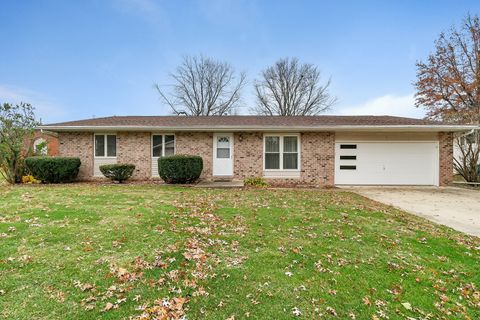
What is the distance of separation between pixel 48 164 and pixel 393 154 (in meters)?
15.8

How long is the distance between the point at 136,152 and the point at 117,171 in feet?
4.79

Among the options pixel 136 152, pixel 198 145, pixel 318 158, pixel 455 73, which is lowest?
pixel 318 158

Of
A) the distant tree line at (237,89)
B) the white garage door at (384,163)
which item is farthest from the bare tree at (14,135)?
the distant tree line at (237,89)

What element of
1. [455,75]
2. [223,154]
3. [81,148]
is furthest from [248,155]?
[455,75]

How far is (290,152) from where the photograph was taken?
12.1m

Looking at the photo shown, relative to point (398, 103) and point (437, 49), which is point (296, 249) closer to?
point (437, 49)

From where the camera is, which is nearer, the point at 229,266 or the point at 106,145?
the point at 229,266

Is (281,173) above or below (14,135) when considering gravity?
below

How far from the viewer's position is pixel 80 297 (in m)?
2.66

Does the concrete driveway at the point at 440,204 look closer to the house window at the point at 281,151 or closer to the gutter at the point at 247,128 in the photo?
the gutter at the point at 247,128

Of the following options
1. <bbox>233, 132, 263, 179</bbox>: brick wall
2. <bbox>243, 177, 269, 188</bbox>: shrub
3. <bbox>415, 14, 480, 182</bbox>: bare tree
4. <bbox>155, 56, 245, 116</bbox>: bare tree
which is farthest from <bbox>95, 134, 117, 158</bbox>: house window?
<bbox>415, 14, 480, 182</bbox>: bare tree

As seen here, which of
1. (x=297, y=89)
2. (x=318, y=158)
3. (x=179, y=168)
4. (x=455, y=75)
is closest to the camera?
(x=179, y=168)

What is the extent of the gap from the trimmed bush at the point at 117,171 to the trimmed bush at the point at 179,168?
168 centimetres

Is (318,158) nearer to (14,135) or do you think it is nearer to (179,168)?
(179,168)
